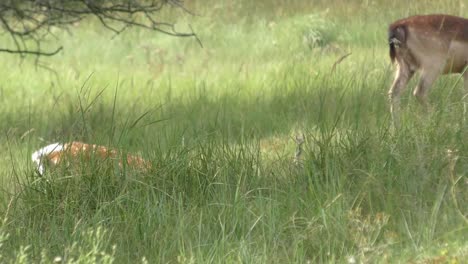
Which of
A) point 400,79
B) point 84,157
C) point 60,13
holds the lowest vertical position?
point 400,79

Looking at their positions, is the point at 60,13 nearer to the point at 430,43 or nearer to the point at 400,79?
the point at 400,79

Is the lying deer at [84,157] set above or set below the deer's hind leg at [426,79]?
above

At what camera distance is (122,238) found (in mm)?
5090

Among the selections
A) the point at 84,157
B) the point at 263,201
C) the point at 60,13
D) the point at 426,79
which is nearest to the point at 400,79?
the point at 426,79

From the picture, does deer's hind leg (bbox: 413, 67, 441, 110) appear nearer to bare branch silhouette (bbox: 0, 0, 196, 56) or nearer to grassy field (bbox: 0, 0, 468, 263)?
grassy field (bbox: 0, 0, 468, 263)

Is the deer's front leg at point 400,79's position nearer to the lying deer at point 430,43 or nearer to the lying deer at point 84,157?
the lying deer at point 430,43

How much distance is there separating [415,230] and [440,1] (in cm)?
903

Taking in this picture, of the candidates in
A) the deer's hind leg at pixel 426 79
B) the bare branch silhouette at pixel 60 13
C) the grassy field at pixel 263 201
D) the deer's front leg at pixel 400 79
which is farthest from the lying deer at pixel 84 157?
the deer's front leg at pixel 400 79

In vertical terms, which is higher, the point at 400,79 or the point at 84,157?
the point at 84,157

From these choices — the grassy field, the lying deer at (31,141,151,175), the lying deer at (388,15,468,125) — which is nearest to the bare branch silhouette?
the grassy field

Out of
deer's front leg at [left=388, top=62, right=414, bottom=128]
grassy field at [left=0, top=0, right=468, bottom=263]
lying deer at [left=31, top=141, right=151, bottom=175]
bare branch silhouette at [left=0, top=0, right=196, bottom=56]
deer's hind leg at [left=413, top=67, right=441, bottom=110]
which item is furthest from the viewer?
deer's front leg at [left=388, top=62, right=414, bottom=128]

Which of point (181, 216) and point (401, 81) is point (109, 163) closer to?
point (181, 216)

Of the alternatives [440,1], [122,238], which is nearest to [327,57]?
[440,1]

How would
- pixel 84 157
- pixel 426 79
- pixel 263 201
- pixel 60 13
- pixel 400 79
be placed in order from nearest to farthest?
pixel 263 201 < pixel 84 157 < pixel 426 79 < pixel 400 79 < pixel 60 13
